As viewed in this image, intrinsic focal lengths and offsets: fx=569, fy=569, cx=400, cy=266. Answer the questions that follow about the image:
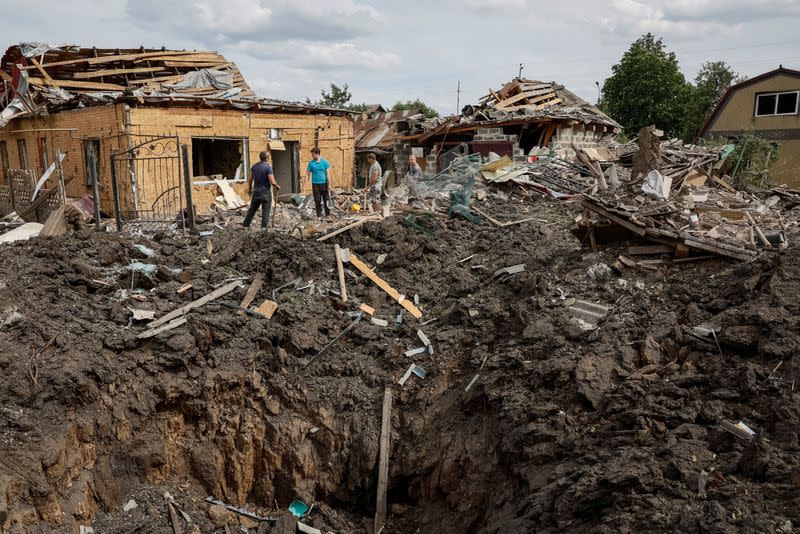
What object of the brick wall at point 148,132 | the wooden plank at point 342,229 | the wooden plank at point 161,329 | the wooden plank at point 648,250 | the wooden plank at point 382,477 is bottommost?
the wooden plank at point 382,477

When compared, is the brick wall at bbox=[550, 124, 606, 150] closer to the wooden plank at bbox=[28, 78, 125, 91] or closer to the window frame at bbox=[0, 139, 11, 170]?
the wooden plank at bbox=[28, 78, 125, 91]

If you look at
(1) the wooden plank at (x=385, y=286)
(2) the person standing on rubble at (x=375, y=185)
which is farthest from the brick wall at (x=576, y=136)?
(1) the wooden plank at (x=385, y=286)

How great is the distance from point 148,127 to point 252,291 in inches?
296

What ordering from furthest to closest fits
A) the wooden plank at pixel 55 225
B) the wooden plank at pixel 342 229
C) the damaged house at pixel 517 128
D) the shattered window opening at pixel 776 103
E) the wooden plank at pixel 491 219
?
1. the shattered window opening at pixel 776 103
2. the damaged house at pixel 517 128
3. the wooden plank at pixel 491 219
4. the wooden plank at pixel 342 229
5. the wooden plank at pixel 55 225

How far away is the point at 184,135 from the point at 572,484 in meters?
12.9

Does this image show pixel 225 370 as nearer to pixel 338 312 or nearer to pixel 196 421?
pixel 196 421

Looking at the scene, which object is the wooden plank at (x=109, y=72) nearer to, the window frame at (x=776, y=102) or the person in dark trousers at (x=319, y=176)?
the person in dark trousers at (x=319, y=176)

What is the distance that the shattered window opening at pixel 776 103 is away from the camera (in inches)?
915

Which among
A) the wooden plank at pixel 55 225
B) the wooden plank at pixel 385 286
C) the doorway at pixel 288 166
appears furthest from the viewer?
the doorway at pixel 288 166

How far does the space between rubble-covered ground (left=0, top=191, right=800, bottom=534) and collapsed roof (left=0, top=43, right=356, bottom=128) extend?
6.83m

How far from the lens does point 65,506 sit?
→ 5984 millimetres

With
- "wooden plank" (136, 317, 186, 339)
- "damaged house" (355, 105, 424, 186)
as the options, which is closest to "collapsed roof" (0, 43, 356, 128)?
"damaged house" (355, 105, 424, 186)

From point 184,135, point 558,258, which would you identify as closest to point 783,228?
point 558,258

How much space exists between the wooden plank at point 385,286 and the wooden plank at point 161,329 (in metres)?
2.97
